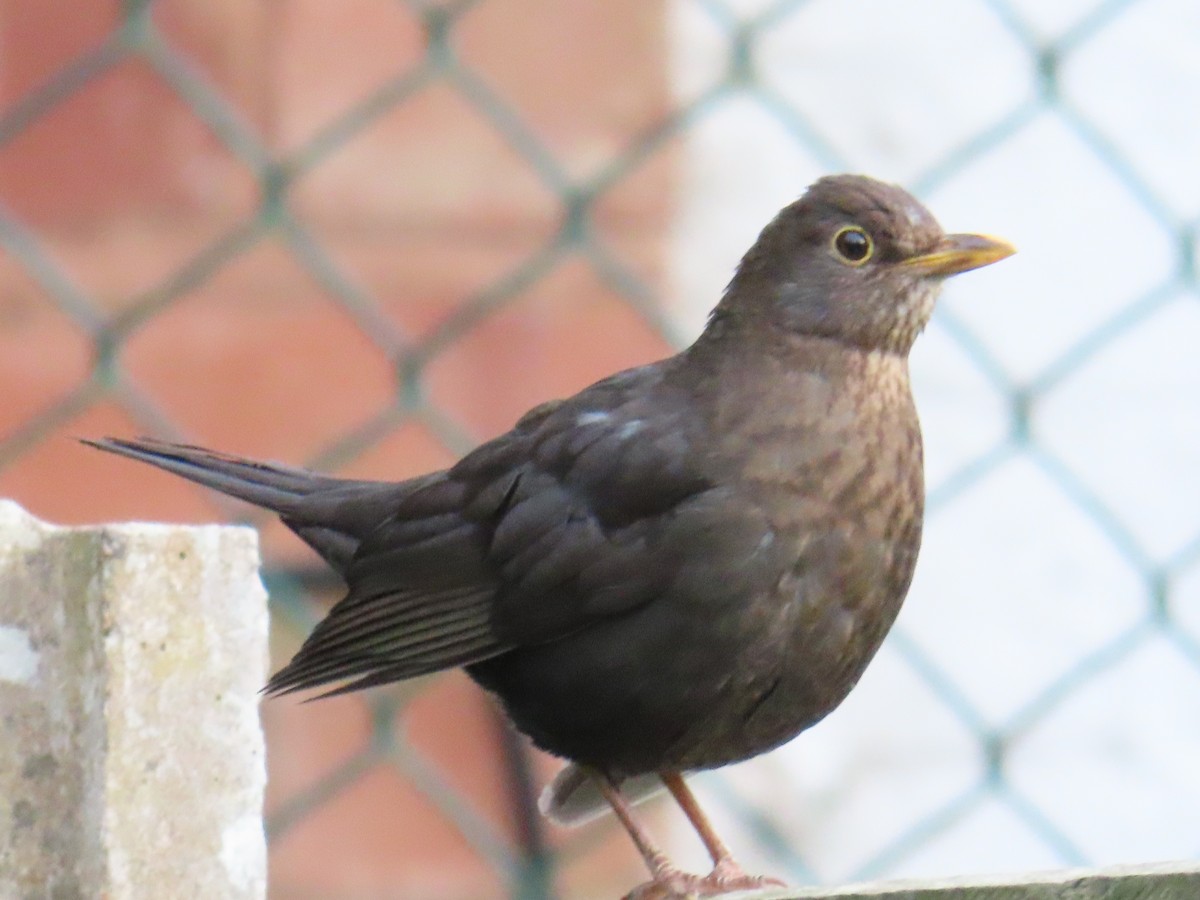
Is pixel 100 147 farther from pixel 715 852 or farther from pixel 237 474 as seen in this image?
pixel 715 852

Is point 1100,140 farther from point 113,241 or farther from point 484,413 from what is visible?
point 113,241

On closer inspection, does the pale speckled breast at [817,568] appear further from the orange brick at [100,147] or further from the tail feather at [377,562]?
the orange brick at [100,147]

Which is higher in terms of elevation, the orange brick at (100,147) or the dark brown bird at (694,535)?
the orange brick at (100,147)

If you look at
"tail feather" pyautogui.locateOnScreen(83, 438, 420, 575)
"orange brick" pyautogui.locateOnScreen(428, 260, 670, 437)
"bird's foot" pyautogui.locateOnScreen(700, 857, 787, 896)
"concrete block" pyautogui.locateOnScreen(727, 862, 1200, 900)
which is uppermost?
"orange brick" pyautogui.locateOnScreen(428, 260, 670, 437)

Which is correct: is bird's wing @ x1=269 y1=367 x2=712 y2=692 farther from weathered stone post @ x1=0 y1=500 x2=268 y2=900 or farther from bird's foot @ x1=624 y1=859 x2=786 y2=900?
weathered stone post @ x1=0 y1=500 x2=268 y2=900

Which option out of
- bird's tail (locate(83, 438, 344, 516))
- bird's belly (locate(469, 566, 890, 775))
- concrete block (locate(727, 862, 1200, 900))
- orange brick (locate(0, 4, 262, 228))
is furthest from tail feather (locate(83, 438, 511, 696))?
concrete block (locate(727, 862, 1200, 900))

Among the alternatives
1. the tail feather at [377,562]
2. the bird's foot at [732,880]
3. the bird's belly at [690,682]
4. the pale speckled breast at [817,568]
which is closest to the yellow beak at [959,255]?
the pale speckled breast at [817,568]

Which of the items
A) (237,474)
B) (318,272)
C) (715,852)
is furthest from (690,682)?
(318,272)

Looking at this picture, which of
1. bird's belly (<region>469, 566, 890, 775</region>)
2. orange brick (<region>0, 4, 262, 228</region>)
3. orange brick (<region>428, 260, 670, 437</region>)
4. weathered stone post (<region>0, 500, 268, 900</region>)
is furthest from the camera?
orange brick (<region>428, 260, 670, 437</region>)
